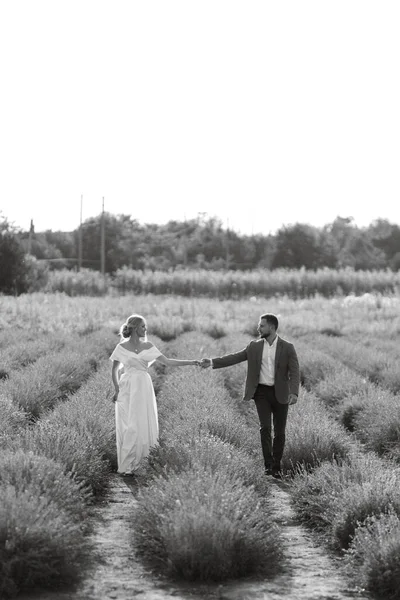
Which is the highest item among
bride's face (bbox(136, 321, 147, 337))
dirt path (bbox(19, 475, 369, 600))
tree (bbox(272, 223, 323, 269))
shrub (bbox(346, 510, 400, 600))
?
tree (bbox(272, 223, 323, 269))

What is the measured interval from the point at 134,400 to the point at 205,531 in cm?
380

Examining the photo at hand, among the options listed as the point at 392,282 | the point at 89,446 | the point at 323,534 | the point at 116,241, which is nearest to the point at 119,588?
the point at 323,534

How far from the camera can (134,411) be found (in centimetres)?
923

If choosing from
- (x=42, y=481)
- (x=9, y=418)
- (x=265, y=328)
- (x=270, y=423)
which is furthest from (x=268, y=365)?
(x=42, y=481)

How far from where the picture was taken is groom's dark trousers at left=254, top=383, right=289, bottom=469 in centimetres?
921

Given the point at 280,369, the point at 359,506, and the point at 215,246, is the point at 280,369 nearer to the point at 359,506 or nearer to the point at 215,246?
the point at 359,506

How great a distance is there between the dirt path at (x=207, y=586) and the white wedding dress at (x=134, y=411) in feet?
6.86

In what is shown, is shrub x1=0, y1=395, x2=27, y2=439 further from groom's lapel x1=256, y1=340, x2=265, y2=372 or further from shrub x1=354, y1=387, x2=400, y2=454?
shrub x1=354, y1=387, x2=400, y2=454

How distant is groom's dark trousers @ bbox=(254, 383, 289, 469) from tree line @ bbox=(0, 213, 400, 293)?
191 feet

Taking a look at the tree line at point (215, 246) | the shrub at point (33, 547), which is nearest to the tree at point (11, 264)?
the tree line at point (215, 246)

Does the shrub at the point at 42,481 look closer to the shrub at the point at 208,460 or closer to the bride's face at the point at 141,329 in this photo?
the shrub at the point at 208,460

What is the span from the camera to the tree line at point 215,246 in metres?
73.9

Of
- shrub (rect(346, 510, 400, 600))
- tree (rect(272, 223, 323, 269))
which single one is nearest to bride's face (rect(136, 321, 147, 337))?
shrub (rect(346, 510, 400, 600))

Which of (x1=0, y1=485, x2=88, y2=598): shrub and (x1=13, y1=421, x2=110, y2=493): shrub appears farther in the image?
(x1=13, y1=421, x2=110, y2=493): shrub
